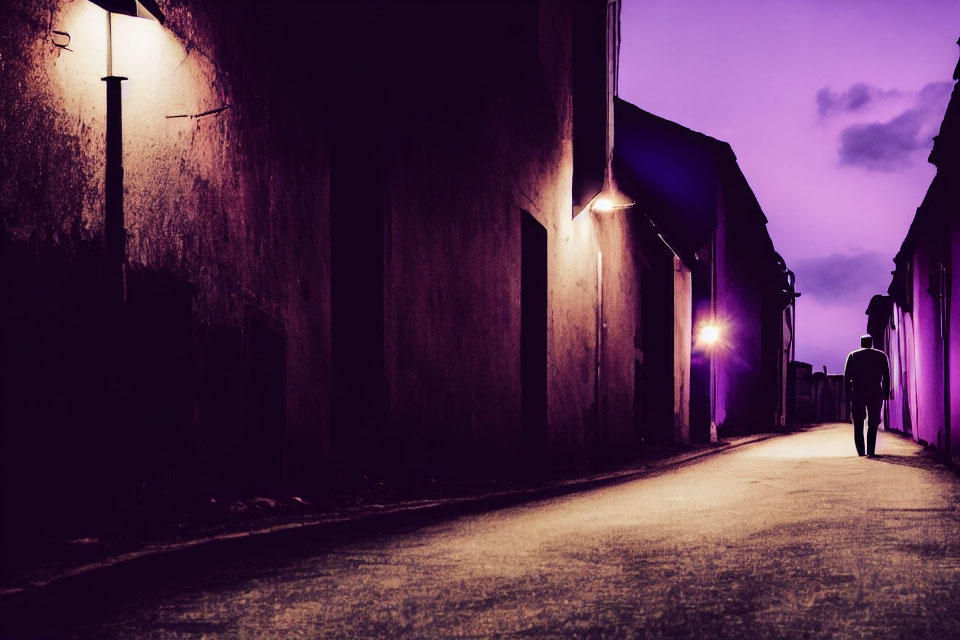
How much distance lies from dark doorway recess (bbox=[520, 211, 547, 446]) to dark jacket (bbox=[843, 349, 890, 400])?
456cm

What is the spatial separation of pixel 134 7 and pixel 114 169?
0.86m

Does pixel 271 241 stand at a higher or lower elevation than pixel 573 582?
higher

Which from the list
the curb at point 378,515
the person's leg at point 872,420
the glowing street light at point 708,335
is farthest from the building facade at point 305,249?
the glowing street light at point 708,335

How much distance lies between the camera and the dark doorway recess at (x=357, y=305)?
30.2 ft

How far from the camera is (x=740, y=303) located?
3322cm

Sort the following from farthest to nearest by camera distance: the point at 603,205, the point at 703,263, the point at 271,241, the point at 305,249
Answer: the point at 703,263 → the point at 603,205 → the point at 305,249 → the point at 271,241

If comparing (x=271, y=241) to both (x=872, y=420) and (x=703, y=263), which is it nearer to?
(x=872, y=420)

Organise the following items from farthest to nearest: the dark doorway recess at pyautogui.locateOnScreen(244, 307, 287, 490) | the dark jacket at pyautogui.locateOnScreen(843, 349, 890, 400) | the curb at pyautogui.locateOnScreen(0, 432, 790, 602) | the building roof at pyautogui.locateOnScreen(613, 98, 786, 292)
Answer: the building roof at pyautogui.locateOnScreen(613, 98, 786, 292) < the dark jacket at pyautogui.locateOnScreen(843, 349, 890, 400) < the dark doorway recess at pyautogui.locateOnScreen(244, 307, 287, 490) < the curb at pyautogui.locateOnScreen(0, 432, 790, 602)

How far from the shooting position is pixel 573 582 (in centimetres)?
479

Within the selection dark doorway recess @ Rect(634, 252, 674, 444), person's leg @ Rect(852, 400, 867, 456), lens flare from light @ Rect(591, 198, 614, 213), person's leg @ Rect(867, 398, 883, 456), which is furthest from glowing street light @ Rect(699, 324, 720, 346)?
person's leg @ Rect(867, 398, 883, 456)

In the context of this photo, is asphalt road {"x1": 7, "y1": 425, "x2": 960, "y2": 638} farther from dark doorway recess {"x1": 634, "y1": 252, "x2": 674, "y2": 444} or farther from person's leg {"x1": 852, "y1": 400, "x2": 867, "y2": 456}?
dark doorway recess {"x1": 634, "y1": 252, "x2": 674, "y2": 444}

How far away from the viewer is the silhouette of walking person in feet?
50.0

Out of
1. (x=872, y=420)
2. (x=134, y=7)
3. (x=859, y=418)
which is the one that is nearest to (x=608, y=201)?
(x=859, y=418)

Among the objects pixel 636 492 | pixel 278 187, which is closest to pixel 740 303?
pixel 636 492
